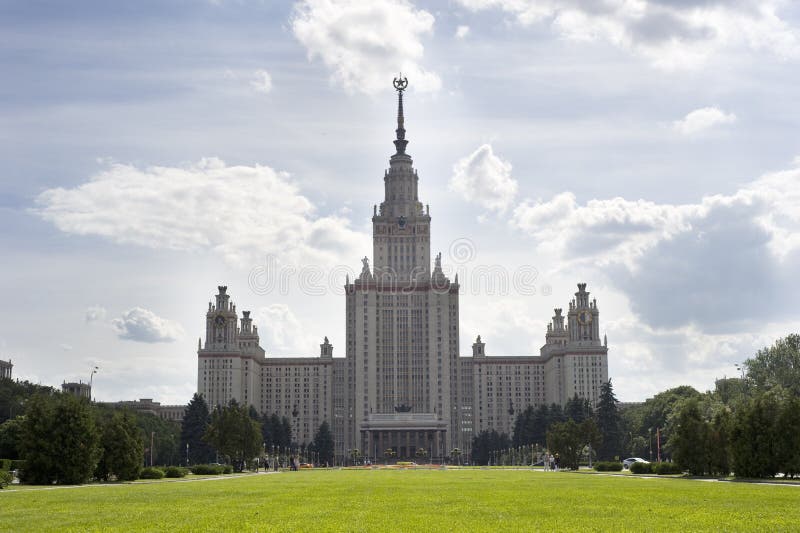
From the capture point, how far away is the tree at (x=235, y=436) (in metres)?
99.8

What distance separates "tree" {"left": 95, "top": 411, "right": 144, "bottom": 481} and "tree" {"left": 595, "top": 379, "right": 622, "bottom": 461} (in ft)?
363

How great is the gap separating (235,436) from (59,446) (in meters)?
44.5

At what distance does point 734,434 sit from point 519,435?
447ft

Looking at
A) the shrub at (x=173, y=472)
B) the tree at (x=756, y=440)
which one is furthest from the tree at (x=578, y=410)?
the tree at (x=756, y=440)

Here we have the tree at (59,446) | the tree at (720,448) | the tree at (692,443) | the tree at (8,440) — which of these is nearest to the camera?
the tree at (59,446)

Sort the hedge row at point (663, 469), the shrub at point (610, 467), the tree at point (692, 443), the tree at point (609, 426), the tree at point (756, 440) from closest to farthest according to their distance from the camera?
the tree at point (756, 440) → the tree at point (692, 443) → the hedge row at point (663, 469) → the shrub at point (610, 467) → the tree at point (609, 426)

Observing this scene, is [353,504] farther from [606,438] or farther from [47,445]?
[606,438]

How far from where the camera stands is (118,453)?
62625 mm

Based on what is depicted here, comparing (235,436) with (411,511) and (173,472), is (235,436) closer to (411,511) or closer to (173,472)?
(173,472)

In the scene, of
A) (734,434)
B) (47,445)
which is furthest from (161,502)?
(734,434)

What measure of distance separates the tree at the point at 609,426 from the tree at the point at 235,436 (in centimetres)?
7737

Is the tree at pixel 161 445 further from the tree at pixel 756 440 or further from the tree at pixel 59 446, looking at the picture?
the tree at pixel 756 440

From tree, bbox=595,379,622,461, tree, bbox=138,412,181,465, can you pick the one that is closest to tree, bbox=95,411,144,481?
tree, bbox=138,412,181,465

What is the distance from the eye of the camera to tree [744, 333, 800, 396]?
124000 millimetres
